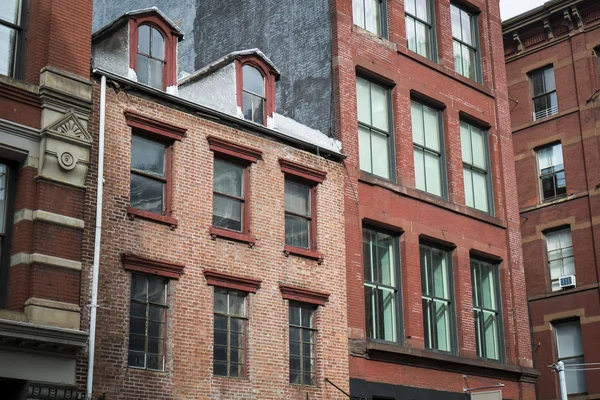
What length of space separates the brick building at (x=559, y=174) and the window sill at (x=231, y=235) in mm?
17095

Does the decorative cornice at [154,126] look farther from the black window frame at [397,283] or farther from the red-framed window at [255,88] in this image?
the black window frame at [397,283]

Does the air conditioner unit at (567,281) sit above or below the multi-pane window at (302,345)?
above

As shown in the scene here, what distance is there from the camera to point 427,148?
28797mm

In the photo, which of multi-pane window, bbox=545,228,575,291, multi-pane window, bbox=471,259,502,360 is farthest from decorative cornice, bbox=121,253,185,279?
multi-pane window, bbox=545,228,575,291

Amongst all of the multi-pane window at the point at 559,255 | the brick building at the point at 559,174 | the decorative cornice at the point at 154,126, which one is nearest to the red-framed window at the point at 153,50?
the decorative cornice at the point at 154,126

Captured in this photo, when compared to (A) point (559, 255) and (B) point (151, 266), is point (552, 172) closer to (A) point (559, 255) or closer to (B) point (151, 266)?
(A) point (559, 255)

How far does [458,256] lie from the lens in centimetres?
2802

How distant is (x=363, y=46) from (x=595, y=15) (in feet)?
50.1

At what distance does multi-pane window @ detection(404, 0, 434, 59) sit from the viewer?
97.4 feet

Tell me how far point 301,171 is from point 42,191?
7.91 m

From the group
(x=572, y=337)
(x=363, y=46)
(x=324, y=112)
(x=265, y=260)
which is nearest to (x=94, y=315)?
(x=265, y=260)

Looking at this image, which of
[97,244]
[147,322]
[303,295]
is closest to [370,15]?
[303,295]

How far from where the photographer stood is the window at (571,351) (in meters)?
35.7

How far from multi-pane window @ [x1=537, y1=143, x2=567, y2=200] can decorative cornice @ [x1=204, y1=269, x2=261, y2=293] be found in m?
20.0
